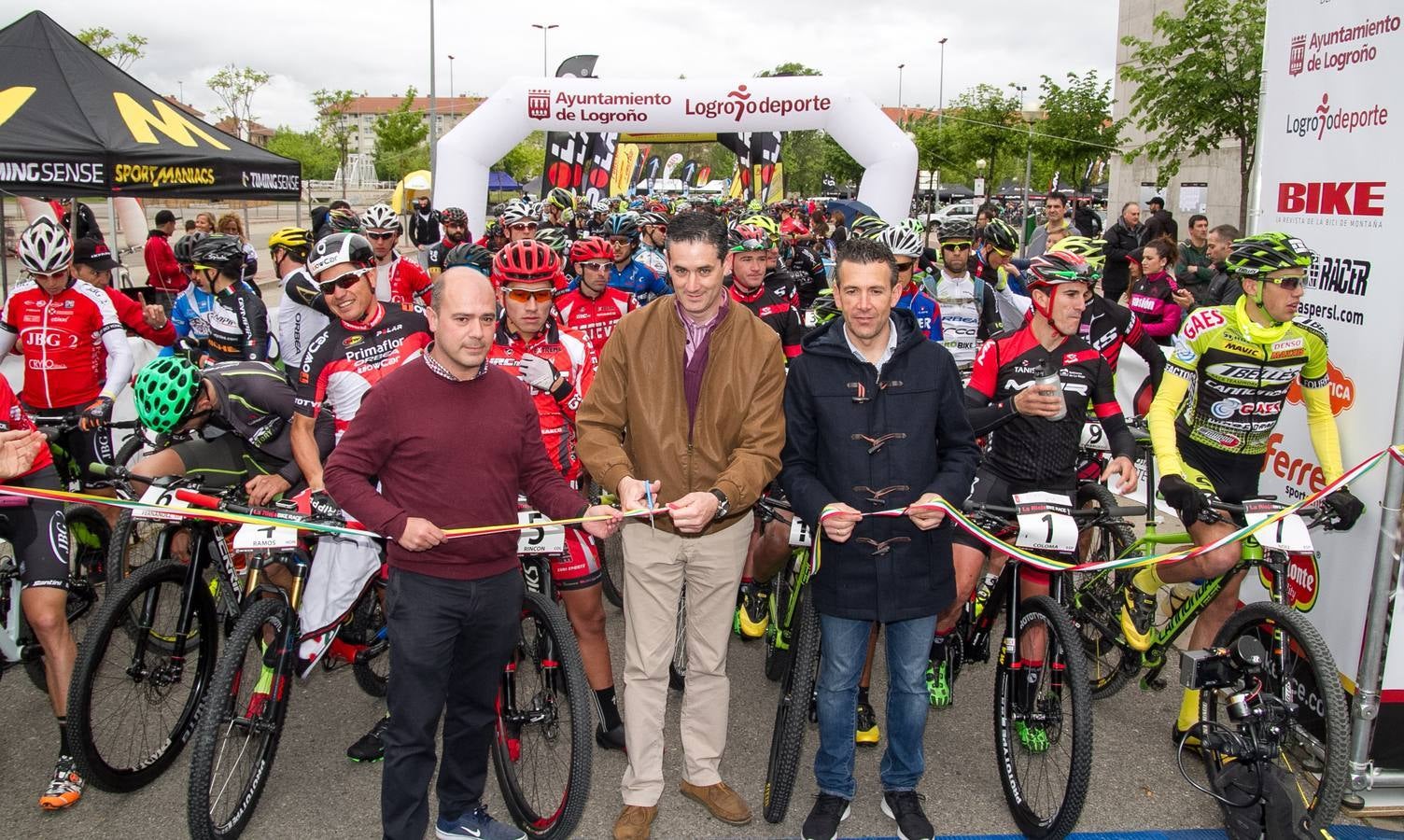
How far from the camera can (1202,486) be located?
14.4 feet

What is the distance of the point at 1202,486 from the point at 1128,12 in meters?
31.8

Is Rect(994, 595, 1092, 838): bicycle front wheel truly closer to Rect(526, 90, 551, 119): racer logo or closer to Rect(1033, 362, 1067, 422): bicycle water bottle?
Rect(1033, 362, 1067, 422): bicycle water bottle

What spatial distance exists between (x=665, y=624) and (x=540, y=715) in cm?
61

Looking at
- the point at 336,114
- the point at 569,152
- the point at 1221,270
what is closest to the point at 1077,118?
the point at 569,152

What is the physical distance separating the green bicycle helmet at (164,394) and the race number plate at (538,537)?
155 centimetres

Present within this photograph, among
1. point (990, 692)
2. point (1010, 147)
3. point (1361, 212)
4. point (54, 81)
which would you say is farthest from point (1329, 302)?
point (1010, 147)

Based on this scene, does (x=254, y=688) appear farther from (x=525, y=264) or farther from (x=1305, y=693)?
(x=1305, y=693)

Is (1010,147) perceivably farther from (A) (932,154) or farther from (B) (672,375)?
(B) (672,375)

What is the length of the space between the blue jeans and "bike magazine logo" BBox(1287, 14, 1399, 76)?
2899mm

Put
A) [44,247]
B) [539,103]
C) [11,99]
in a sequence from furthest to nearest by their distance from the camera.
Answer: [539,103] → [11,99] → [44,247]

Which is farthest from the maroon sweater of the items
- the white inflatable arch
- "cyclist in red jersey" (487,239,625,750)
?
the white inflatable arch

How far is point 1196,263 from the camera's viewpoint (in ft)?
37.8

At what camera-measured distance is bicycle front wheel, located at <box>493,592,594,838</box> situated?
3.89m

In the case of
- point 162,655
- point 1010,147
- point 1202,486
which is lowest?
point 162,655
